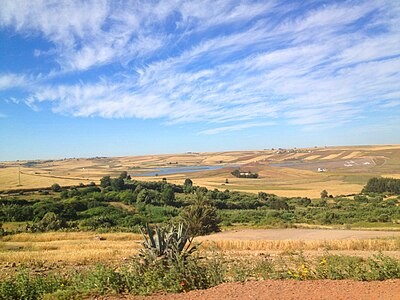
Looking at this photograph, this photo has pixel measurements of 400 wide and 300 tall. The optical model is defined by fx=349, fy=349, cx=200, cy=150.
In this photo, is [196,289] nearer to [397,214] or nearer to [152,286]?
[152,286]

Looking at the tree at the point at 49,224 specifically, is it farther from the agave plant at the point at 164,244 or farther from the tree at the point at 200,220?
the agave plant at the point at 164,244

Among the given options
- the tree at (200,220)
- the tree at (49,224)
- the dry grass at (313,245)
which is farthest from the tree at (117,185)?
the dry grass at (313,245)

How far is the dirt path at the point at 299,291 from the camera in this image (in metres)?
6.17

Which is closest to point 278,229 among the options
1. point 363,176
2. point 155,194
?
point 155,194

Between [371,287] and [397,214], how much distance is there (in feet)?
121

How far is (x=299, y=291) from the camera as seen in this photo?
649 cm

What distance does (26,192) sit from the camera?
58.5 m

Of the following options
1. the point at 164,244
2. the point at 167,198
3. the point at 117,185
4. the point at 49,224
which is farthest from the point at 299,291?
the point at 117,185

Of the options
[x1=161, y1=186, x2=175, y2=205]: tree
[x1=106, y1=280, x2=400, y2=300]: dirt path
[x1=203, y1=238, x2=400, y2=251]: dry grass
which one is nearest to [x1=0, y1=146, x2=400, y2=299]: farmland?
[x1=203, y1=238, x2=400, y2=251]: dry grass

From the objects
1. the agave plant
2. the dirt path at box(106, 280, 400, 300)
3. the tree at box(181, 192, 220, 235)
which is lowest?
the tree at box(181, 192, 220, 235)

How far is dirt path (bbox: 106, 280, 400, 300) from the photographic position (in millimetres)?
6172

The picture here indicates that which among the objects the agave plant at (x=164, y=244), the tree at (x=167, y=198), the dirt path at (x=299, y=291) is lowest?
the tree at (x=167, y=198)

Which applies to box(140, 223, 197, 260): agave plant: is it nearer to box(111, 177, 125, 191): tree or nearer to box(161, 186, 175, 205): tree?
box(161, 186, 175, 205): tree

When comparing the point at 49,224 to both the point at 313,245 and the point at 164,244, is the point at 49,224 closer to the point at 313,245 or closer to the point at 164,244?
the point at 313,245
